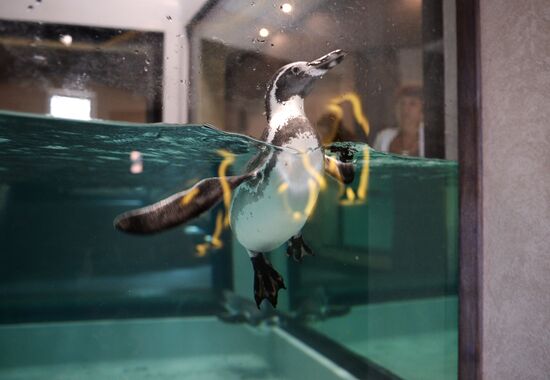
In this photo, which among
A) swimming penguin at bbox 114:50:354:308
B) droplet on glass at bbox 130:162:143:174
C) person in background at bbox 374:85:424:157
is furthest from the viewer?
person in background at bbox 374:85:424:157

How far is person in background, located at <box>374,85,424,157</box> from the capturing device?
1640mm

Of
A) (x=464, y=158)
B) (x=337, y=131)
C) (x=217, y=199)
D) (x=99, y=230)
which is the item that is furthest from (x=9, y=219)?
(x=464, y=158)

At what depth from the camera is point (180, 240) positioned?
1516 mm

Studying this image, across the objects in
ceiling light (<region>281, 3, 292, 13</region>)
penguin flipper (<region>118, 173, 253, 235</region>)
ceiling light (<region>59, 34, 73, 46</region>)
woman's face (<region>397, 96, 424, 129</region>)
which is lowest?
penguin flipper (<region>118, 173, 253, 235</region>)

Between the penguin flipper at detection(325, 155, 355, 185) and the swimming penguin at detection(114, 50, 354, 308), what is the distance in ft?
0.08

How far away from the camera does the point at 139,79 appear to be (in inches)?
50.1

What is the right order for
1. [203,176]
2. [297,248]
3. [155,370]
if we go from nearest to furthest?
[203,176]
[297,248]
[155,370]

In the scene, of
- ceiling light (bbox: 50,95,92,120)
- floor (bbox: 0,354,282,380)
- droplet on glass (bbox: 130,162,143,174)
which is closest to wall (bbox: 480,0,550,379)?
floor (bbox: 0,354,282,380)

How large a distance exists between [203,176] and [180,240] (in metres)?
0.25

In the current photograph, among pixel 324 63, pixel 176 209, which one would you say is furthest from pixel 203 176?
pixel 324 63

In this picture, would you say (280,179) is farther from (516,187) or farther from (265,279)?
(516,187)

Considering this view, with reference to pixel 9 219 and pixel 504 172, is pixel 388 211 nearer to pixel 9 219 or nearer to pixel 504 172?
pixel 504 172

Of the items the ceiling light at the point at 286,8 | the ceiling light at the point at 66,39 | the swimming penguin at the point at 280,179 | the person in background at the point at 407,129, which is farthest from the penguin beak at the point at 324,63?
the ceiling light at the point at 66,39

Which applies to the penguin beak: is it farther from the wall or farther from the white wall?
the wall
